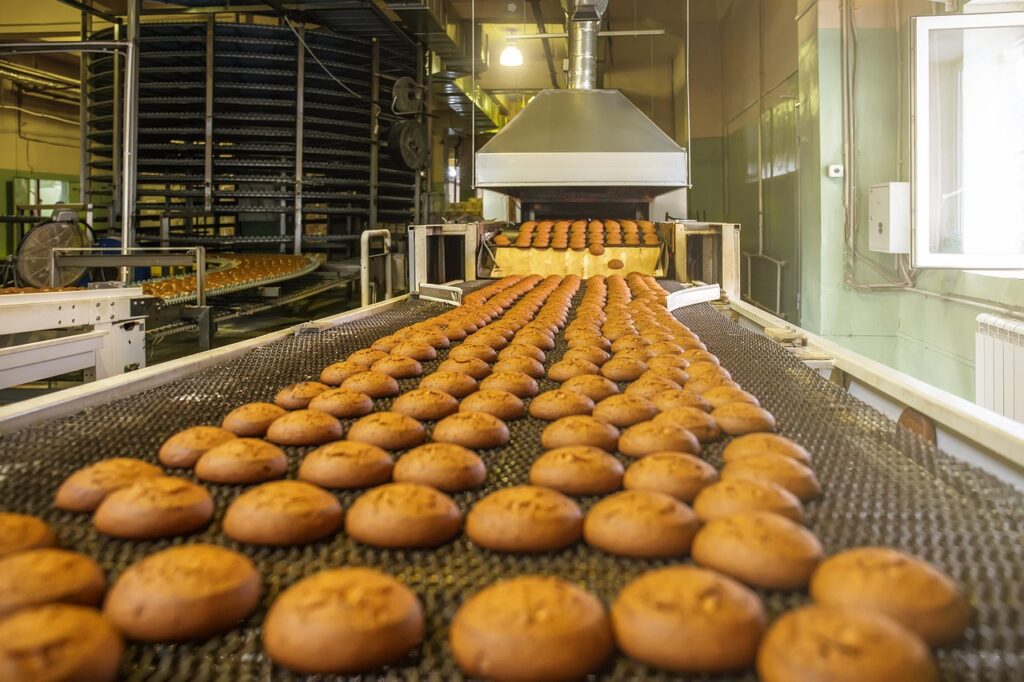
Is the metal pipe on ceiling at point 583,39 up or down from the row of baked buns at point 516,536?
up

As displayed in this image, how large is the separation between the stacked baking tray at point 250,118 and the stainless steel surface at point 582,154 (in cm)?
275

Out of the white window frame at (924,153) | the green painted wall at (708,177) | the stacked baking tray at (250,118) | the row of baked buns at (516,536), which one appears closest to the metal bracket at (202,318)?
the row of baked buns at (516,536)

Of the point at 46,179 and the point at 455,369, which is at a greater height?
the point at 46,179

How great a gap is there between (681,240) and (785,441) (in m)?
3.17

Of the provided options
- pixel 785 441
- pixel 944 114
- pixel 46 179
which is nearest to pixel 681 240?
pixel 944 114

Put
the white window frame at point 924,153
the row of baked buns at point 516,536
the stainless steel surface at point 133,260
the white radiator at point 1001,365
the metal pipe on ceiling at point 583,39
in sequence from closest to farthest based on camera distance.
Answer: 1. the row of baked buns at point 516,536
2. the white radiator at point 1001,365
3. the white window frame at point 924,153
4. the stainless steel surface at point 133,260
5. the metal pipe on ceiling at point 583,39

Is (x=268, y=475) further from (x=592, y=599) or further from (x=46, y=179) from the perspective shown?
(x=46, y=179)

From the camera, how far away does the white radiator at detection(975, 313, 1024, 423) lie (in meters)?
3.22

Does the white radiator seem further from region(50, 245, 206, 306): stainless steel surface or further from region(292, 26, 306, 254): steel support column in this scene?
region(292, 26, 306, 254): steel support column

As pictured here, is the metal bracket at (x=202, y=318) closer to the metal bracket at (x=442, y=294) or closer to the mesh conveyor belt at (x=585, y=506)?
the metal bracket at (x=442, y=294)

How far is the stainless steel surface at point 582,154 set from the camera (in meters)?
4.63

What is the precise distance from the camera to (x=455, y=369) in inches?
68.1

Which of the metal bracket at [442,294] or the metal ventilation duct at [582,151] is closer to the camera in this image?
the metal bracket at [442,294]

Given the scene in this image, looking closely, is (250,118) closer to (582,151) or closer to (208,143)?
(208,143)
